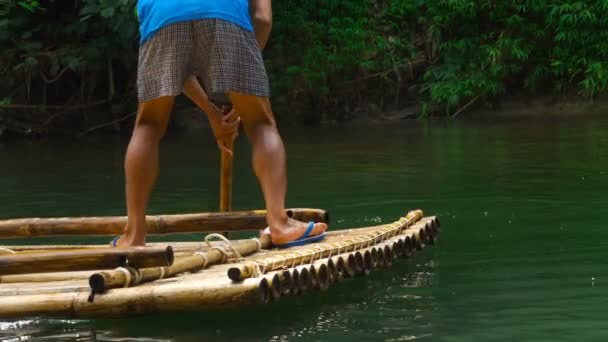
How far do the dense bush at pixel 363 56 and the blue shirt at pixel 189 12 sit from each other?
1013 centimetres

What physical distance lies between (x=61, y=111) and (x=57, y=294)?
12207 millimetres

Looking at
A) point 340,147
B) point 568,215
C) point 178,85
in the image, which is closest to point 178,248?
point 178,85

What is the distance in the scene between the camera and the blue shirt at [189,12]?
4156 mm

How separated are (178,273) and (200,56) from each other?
2.77 feet

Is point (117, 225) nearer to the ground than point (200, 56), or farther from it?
nearer to the ground

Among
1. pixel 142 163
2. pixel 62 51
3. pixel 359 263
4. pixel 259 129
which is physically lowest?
pixel 359 263

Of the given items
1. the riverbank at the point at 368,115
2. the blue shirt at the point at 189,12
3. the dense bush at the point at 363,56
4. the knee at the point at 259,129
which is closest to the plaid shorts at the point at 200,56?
the blue shirt at the point at 189,12

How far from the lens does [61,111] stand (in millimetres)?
15445

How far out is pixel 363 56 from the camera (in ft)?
51.6

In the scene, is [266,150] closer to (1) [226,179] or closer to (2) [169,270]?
(2) [169,270]

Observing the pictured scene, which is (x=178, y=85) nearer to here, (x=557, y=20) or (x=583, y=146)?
(x=583, y=146)

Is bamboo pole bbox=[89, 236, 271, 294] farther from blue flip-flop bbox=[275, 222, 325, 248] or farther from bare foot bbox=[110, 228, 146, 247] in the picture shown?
bare foot bbox=[110, 228, 146, 247]

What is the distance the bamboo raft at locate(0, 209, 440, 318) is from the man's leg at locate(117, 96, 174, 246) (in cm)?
26

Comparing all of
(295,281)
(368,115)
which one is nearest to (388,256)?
(295,281)
